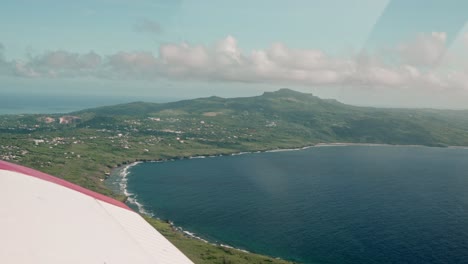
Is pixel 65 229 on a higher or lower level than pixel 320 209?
higher

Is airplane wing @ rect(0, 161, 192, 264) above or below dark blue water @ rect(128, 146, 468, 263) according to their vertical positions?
above

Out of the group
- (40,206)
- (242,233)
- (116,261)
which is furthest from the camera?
(242,233)

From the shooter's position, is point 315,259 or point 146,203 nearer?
point 315,259

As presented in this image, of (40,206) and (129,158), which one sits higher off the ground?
(40,206)

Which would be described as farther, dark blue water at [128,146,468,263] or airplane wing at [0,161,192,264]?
dark blue water at [128,146,468,263]

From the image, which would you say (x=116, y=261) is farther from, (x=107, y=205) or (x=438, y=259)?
(x=438, y=259)

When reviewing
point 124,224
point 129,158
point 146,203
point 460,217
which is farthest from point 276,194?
point 124,224
